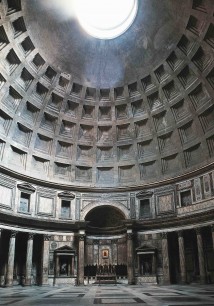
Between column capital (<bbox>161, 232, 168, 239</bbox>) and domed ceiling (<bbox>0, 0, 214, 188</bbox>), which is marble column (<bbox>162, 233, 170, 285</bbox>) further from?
domed ceiling (<bbox>0, 0, 214, 188</bbox>)

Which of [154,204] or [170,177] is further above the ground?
[170,177]

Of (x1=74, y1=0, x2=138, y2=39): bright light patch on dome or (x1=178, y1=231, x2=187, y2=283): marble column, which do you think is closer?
(x1=178, y1=231, x2=187, y2=283): marble column

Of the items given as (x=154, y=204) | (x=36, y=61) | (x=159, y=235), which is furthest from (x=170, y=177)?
(x=36, y=61)

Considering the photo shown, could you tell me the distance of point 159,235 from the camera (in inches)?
1121

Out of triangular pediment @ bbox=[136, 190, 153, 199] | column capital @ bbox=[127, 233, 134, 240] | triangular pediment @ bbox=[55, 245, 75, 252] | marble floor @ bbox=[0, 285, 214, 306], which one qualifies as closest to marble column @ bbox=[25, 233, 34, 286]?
triangular pediment @ bbox=[55, 245, 75, 252]

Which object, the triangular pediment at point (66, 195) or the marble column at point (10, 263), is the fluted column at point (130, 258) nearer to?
the triangular pediment at point (66, 195)

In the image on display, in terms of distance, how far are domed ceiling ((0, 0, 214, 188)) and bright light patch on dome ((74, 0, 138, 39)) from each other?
72 centimetres

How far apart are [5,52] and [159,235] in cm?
2053

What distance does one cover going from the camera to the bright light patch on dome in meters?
26.8

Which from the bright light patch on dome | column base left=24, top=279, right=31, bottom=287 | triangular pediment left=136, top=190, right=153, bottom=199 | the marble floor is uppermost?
the bright light patch on dome

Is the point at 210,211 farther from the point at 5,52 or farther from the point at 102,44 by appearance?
the point at 5,52

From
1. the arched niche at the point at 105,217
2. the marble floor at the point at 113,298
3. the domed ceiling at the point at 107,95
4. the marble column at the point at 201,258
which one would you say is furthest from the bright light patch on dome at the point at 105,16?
the marble floor at the point at 113,298

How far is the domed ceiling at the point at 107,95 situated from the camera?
2473 cm

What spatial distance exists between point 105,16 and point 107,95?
7440 mm
